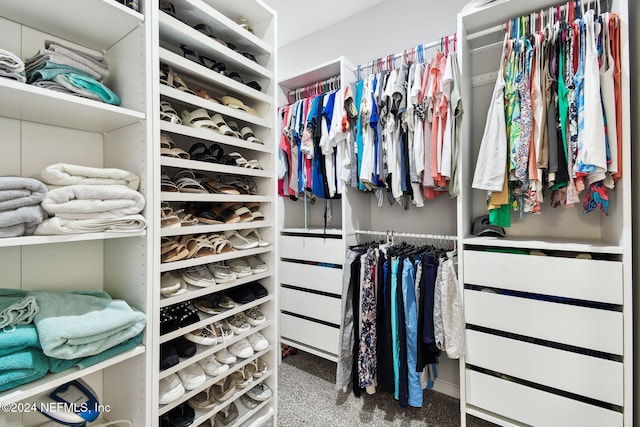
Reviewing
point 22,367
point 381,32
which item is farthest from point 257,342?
point 381,32

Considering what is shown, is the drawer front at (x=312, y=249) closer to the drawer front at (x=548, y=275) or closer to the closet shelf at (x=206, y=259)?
the closet shelf at (x=206, y=259)

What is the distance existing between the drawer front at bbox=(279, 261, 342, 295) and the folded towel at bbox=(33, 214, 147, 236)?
128 centimetres

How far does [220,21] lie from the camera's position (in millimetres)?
1231

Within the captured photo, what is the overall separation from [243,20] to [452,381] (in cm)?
246

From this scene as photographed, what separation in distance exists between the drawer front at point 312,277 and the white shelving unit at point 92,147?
3.93 ft

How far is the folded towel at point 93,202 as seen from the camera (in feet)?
2.68

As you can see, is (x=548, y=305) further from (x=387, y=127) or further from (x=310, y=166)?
(x=310, y=166)

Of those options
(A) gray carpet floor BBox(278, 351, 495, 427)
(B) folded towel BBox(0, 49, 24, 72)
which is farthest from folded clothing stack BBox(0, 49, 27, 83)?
(A) gray carpet floor BBox(278, 351, 495, 427)

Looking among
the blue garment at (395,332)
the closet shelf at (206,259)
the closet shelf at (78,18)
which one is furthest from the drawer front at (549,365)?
the closet shelf at (78,18)

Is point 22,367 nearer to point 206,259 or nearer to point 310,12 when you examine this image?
point 206,259

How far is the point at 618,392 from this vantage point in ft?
3.85

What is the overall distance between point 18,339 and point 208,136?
2.81 ft

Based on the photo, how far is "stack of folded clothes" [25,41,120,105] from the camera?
865 millimetres

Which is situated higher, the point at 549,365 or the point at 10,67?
the point at 10,67
